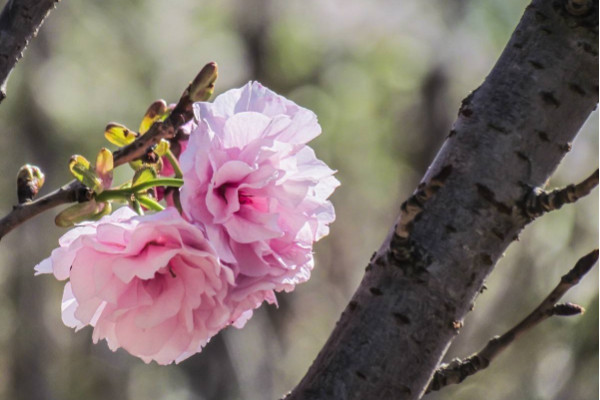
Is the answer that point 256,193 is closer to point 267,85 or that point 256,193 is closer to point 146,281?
point 146,281

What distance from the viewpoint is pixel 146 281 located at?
0.65 m

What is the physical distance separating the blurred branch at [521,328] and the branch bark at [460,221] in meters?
0.10

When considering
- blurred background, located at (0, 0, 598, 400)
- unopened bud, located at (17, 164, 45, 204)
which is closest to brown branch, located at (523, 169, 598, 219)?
unopened bud, located at (17, 164, 45, 204)

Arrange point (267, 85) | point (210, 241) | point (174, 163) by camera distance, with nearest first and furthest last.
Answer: point (210, 241) → point (174, 163) → point (267, 85)

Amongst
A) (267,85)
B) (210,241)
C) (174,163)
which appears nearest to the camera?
(210,241)

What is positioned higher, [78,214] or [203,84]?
[203,84]

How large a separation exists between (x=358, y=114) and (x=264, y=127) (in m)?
5.69

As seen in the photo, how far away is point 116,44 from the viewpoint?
22.1ft

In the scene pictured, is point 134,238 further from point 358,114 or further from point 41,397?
point 41,397

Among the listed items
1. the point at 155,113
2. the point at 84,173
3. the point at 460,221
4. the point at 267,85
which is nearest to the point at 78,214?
A: the point at 84,173

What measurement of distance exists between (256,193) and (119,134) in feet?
0.58

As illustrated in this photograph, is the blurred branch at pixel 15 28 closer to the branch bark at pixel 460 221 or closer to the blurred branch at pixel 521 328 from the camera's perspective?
the branch bark at pixel 460 221

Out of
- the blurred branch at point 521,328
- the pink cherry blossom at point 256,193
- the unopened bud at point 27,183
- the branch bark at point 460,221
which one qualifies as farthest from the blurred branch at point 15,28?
the blurred branch at point 521,328

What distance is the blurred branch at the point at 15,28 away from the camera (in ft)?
2.28
